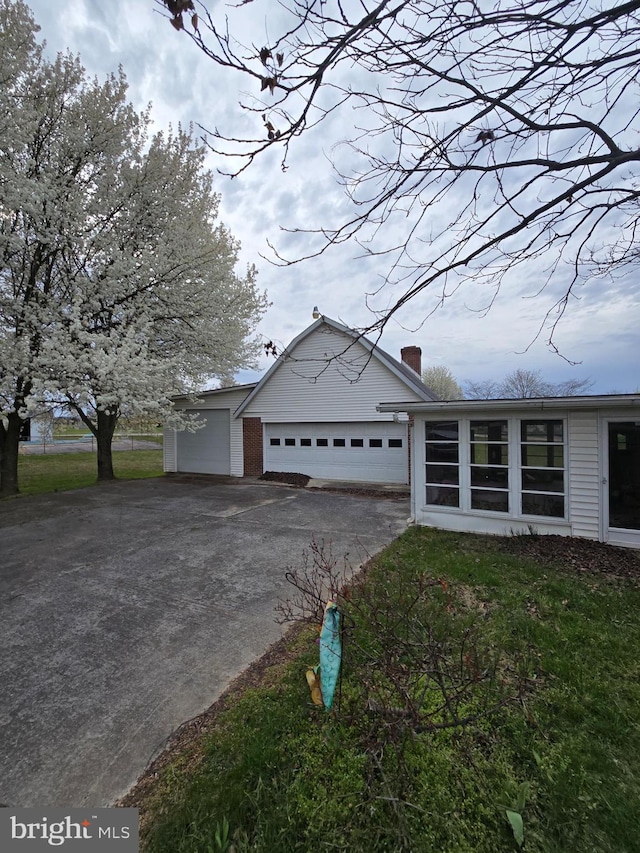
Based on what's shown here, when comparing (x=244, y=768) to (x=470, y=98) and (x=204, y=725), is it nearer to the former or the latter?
(x=204, y=725)

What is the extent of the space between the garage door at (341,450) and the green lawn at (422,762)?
8906mm

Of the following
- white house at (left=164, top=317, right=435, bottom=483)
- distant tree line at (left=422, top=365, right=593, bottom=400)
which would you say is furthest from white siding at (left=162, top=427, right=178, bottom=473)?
distant tree line at (left=422, top=365, right=593, bottom=400)

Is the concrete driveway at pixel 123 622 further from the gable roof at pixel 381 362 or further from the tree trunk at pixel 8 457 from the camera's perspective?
the gable roof at pixel 381 362

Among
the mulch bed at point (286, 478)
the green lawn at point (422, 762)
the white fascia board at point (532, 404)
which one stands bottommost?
the green lawn at point (422, 762)

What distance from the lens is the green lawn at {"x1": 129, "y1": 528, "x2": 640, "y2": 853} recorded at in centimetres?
185

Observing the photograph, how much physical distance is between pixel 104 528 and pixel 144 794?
6.48 metres

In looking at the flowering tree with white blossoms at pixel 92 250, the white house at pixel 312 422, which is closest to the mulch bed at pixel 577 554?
the white house at pixel 312 422

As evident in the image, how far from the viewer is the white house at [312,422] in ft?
39.4

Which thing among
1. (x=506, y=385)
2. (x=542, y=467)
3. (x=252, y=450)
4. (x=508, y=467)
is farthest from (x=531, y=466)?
(x=506, y=385)

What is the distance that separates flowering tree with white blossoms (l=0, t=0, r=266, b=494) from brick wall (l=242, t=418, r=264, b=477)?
2.95 metres

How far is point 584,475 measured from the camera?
620cm

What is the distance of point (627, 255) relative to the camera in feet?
12.0

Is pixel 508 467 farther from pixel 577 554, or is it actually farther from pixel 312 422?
pixel 312 422

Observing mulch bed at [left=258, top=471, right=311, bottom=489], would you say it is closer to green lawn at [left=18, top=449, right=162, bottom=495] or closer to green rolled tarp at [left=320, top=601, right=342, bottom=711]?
green lawn at [left=18, top=449, right=162, bottom=495]
